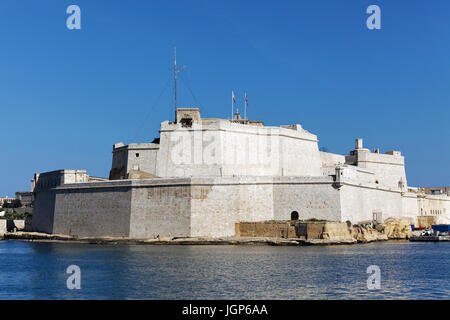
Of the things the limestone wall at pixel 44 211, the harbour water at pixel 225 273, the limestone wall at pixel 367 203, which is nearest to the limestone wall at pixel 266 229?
the harbour water at pixel 225 273

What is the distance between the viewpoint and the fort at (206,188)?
117 feet

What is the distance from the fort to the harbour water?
4.12m

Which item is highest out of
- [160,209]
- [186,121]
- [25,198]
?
[186,121]

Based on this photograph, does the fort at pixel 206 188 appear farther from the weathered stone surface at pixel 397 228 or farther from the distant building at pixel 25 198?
the distant building at pixel 25 198

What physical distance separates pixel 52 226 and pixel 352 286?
27.1 metres

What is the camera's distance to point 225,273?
21.3m

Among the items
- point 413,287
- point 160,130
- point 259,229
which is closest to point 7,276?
point 413,287

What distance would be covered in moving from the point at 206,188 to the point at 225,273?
14599mm

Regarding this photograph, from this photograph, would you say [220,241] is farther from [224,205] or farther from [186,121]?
[186,121]

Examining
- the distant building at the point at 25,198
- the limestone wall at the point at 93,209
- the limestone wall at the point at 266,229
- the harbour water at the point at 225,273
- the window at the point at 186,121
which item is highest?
the window at the point at 186,121

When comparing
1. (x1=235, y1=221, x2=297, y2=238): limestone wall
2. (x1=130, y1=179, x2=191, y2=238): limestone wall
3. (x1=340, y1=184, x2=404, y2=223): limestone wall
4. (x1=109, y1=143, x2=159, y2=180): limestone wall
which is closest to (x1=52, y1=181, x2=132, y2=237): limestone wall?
(x1=130, y1=179, x2=191, y2=238): limestone wall

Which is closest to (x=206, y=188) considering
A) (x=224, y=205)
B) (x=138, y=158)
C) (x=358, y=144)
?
(x=224, y=205)

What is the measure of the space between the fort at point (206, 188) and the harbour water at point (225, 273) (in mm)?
4117
